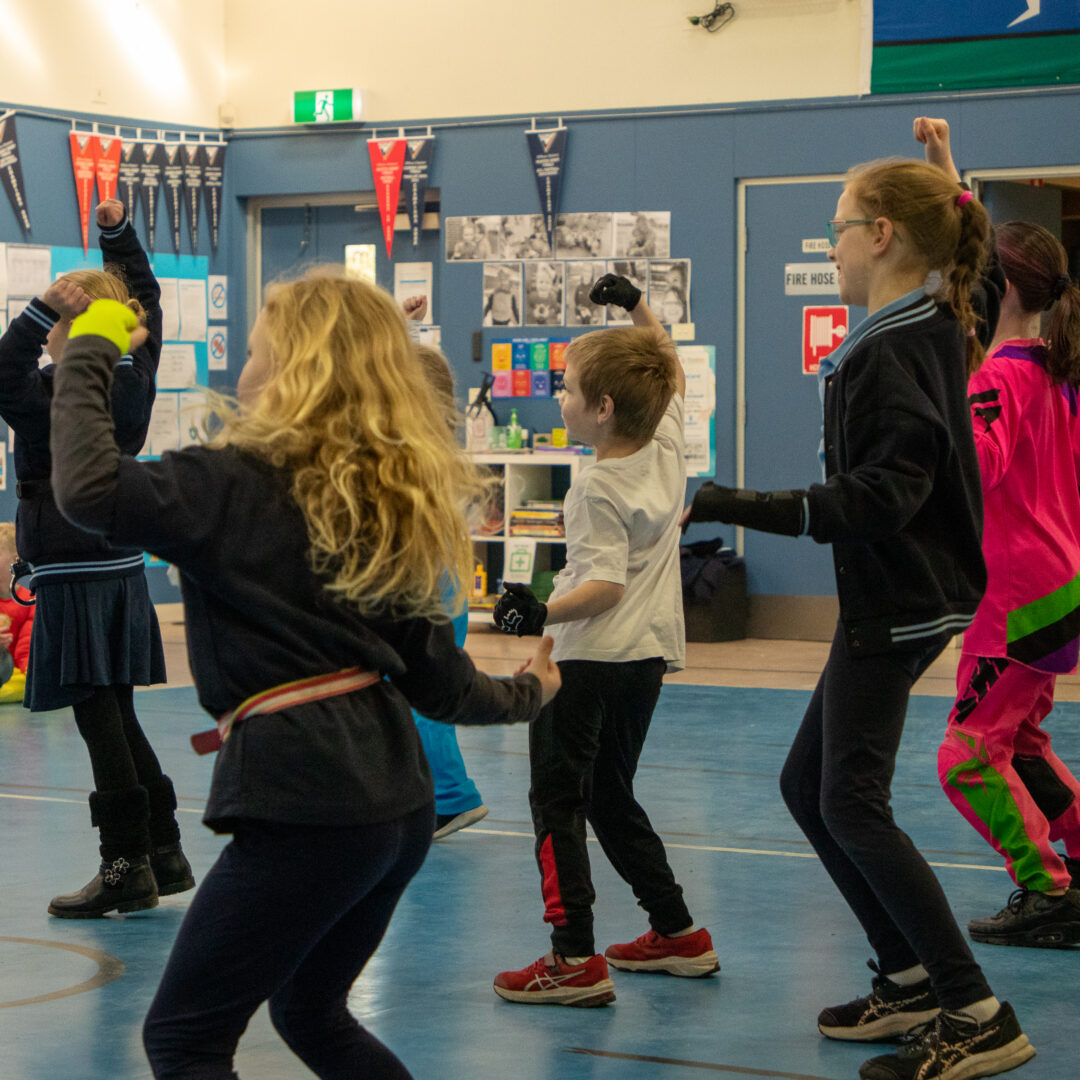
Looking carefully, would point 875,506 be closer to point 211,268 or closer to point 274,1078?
point 274,1078

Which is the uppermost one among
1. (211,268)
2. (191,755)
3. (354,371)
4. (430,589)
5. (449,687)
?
(211,268)

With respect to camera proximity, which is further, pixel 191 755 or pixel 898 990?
pixel 191 755

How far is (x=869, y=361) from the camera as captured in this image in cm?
260

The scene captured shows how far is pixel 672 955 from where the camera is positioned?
10.6ft

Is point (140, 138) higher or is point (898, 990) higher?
point (140, 138)

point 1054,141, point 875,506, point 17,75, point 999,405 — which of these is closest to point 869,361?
point 875,506

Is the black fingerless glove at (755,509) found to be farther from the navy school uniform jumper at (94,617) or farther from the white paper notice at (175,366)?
the white paper notice at (175,366)

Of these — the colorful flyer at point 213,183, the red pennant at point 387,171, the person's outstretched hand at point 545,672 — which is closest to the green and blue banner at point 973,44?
the red pennant at point 387,171

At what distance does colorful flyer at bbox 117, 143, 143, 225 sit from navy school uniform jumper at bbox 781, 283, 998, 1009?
8.19 meters

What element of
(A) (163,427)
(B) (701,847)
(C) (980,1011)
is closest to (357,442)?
(C) (980,1011)

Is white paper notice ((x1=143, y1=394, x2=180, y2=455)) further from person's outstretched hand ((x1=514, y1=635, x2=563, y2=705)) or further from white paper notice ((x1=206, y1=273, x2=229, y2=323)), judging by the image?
person's outstretched hand ((x1=514, y1=635, x2=563, y2=705))

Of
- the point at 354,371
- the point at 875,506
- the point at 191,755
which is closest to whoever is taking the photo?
the point at 354,371

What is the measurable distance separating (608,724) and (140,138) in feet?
26.5

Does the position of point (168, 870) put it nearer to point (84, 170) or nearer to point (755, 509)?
point (755, 509)
